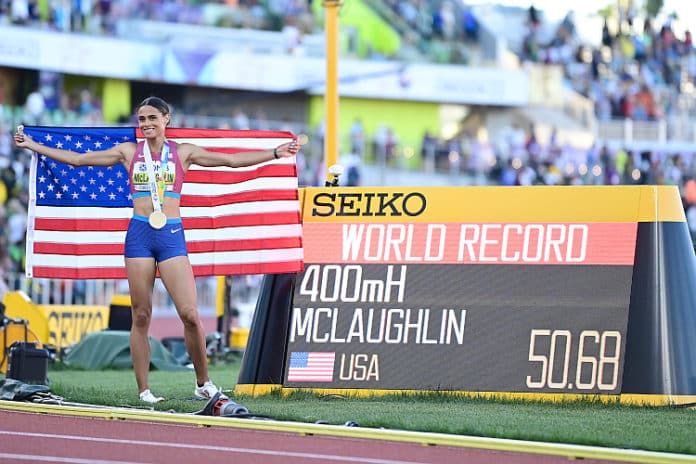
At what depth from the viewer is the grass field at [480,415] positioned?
29.4 feet

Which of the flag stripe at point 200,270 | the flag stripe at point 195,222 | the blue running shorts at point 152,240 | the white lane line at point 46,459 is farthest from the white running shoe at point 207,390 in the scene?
→ the white lane line at point 46,459

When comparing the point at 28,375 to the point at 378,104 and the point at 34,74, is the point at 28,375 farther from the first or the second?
the point at 378,104

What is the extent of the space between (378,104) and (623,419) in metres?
33.1

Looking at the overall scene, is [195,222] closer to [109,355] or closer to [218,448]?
[218,448]

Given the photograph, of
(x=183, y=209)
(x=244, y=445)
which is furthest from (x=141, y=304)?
(x=244, y=445)

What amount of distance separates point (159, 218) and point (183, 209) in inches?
54.5

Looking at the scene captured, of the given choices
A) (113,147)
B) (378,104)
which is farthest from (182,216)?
(378,104)

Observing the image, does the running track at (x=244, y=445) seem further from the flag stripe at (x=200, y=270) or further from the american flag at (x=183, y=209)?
the american flag at (x=183, y=209)

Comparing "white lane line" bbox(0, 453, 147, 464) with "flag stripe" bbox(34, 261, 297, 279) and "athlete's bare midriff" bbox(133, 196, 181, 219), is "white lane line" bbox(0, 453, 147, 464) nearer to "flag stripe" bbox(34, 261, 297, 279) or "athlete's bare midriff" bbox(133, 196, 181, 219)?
"athlete's bare midriff" bbox(133, 196, 181, 219)

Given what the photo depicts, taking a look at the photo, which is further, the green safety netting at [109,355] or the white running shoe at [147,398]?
the green safety netting at [109,355]

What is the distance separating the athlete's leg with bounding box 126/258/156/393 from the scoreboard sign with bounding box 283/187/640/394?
104cm

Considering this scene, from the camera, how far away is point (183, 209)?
463 inches

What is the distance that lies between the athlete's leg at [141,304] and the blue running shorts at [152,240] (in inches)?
2.2

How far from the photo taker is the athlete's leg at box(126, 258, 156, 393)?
1050 centimetres
